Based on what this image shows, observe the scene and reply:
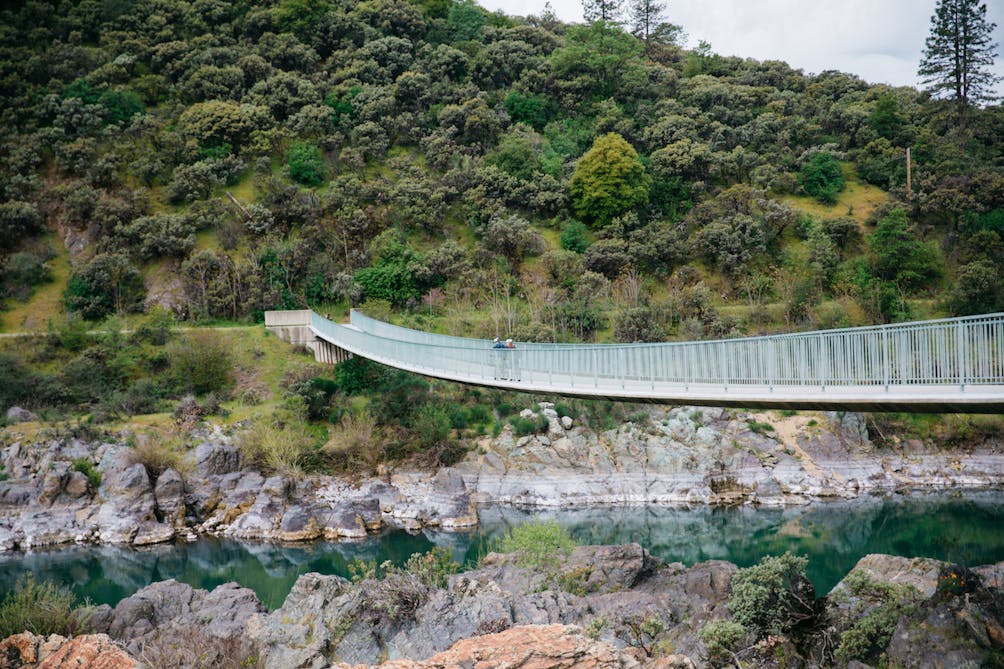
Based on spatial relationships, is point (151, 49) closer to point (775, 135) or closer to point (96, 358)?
point (96, 358)

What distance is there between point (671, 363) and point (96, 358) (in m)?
22.7

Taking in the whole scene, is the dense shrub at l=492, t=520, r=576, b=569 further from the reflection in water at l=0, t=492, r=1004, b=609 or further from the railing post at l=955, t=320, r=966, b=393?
the railing post at l=955, t=320, r=966, b=393

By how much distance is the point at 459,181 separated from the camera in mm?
38844

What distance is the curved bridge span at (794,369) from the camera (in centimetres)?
923

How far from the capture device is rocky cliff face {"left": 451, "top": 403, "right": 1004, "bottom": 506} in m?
22.1

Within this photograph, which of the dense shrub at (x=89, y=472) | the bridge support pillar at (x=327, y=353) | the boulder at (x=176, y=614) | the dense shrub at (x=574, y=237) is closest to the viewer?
the boulder at (x=176, y=614)

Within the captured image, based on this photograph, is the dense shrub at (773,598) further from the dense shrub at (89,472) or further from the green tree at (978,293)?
the green tree at (978,293)

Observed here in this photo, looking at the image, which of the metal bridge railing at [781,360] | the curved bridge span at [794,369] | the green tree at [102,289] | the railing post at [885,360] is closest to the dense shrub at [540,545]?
the curved bridge span at [794,369]

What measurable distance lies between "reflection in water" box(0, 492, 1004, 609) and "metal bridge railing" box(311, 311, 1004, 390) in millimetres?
5059

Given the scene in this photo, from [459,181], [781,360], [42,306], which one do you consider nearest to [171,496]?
[781,360]

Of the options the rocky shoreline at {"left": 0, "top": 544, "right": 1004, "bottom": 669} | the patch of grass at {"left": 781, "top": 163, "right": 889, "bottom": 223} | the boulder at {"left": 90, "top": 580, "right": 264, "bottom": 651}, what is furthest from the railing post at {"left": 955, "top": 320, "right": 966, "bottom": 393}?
the patch of grass at {"left": 781, "top": 163, "right": 889, "bottom": 223}

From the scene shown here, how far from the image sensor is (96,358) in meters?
27.2

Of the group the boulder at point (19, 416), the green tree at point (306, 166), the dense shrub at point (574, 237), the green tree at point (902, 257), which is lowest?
the boulder at point (19, 416)

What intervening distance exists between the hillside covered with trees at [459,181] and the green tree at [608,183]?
0.37ft
